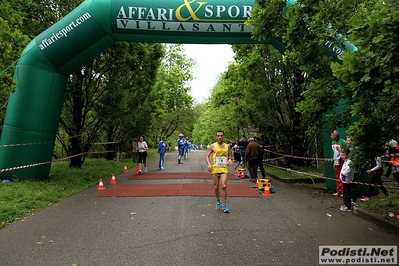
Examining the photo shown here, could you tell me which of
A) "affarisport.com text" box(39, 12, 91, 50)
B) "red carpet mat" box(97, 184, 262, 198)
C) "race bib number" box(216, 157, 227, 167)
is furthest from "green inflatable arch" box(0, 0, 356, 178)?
"race bib number" box(216, 157, 227, 167)

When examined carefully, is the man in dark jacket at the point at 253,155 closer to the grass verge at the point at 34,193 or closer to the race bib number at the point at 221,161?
the race bib number at the point at 221,161

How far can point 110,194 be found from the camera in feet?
29.3

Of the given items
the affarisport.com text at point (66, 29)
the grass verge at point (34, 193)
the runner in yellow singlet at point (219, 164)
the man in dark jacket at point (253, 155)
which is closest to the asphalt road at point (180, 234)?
the grass verge at point (34, 193)

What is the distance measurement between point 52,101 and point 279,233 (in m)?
8.17

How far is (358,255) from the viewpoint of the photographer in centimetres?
438

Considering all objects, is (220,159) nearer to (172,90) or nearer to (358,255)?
(358,255)

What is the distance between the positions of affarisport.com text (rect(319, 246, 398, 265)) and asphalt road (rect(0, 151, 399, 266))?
150mm

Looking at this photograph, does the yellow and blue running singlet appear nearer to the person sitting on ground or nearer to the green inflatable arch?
the person sitting on ground

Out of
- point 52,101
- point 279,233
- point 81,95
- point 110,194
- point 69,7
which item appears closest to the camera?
point 279,233

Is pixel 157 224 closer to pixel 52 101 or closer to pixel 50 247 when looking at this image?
pixel 50 247

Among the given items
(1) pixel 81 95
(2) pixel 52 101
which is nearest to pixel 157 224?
(2) pixel 52 101

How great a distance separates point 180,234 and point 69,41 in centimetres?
737

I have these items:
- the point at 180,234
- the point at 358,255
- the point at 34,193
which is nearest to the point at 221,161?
the point at 180,234

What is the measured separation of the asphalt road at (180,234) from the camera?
4.15 metres
